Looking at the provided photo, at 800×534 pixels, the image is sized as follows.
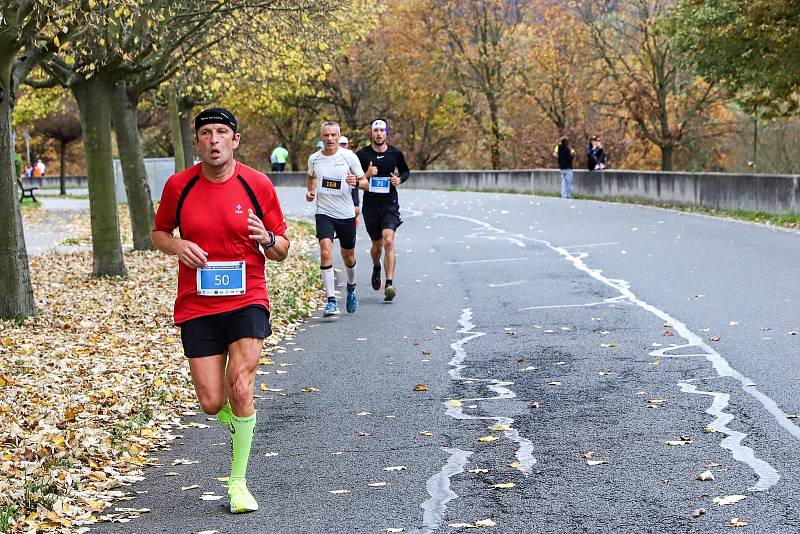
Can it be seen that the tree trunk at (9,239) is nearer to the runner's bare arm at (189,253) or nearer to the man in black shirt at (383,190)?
the man in black shirt at (383,190)

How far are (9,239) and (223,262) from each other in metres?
8.07

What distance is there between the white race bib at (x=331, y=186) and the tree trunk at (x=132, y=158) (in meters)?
9.30

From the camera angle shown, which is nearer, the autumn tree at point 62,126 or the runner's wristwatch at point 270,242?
the runner's wristwatch at point 270,242

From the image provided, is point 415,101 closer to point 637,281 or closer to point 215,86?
point 215,86

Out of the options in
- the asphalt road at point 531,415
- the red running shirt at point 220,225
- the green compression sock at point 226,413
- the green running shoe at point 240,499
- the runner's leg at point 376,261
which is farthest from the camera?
the runner's leg at point 376,261

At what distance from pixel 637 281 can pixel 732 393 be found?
7.44 metres

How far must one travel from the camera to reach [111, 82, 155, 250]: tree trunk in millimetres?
23080

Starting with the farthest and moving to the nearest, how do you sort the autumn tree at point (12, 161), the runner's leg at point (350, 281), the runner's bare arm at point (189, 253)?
the runner's leg at point (350, 281), the autumn tree at point (12, 161), the runner's bare arm at point (189, 253)

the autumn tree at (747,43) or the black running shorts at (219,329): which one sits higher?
the autumn tree at (747,43)

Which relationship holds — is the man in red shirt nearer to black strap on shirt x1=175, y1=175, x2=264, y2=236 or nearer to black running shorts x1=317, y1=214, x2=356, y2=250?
black strap on shirt x1=175, y1=175, x2=264, y2=236

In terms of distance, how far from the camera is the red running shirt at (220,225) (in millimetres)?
6414

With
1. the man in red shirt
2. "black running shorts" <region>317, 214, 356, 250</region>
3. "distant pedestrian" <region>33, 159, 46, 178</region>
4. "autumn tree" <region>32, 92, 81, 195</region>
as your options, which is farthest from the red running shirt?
"distant pedestrian" <region>33, 159, 46, 178</region>

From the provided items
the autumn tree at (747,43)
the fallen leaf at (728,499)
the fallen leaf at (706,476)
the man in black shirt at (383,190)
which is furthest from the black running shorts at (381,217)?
the autumn tree at (747,43)

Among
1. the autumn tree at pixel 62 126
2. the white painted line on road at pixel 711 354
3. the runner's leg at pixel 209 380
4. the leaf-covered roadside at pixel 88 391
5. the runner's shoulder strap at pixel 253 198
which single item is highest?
the autumn tree at pixel 62 126
